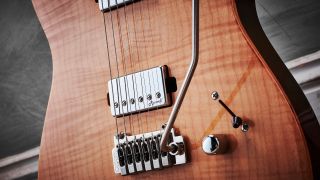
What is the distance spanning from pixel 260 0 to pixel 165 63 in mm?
379

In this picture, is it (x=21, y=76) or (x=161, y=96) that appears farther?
(x=21, y=76)

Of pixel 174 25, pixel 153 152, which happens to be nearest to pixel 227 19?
pixel 174 25

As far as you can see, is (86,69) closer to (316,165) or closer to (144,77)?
(144,77)

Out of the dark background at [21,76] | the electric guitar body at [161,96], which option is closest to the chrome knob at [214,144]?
the electric guitar body at [161,96]

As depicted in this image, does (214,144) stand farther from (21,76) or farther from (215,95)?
(21,76)

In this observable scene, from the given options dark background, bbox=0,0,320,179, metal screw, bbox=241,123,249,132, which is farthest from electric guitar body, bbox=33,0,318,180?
dark background, bbox=0,0,320,179

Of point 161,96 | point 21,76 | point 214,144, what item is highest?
point 21,76

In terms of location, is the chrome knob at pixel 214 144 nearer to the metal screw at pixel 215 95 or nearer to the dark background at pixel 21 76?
the metal screw at pixel 215 95

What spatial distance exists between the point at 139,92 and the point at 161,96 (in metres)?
0.06

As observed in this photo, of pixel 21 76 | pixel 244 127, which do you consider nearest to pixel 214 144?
pixel 244 127

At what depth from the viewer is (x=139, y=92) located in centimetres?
98

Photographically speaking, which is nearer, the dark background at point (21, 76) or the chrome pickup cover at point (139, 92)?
the chrome pickup cover at point (139, 92)

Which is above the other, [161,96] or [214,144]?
[161,96]

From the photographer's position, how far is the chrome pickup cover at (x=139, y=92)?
3.09ft
